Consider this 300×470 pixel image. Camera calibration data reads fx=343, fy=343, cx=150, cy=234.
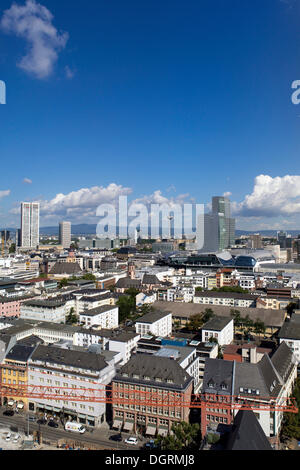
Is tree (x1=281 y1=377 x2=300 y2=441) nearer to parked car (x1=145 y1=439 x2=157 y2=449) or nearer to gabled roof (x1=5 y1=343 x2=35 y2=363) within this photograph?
Result: parked car (x1=145 y1=439 x2=157 y2=449)

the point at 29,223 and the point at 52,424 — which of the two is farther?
the point at 29,223

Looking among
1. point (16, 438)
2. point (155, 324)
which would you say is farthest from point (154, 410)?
point (155, 324)

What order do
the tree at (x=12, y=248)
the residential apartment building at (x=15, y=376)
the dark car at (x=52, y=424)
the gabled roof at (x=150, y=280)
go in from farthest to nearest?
the tree at (x=12, y=248)
the gabled roof at (x=150, y=280)
the residential apartment building at (x=15, y=376)
the dark car at (x=52, y=424)

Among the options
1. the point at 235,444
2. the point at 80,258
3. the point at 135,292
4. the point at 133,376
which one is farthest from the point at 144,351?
the point at 80,258

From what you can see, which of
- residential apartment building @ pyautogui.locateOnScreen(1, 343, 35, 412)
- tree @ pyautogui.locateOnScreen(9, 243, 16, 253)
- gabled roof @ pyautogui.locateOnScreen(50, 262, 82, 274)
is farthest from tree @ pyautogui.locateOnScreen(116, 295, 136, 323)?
tree @ pyautogui.locateOnScreen(9, 243, 16, 253)

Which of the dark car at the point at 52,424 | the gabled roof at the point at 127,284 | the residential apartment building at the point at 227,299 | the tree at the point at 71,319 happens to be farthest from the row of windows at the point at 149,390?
the gabled roof at the point at 127,284

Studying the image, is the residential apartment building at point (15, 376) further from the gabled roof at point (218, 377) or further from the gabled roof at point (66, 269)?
the gabled roof at point (66, 269)

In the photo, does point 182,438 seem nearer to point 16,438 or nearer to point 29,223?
point 16,438
